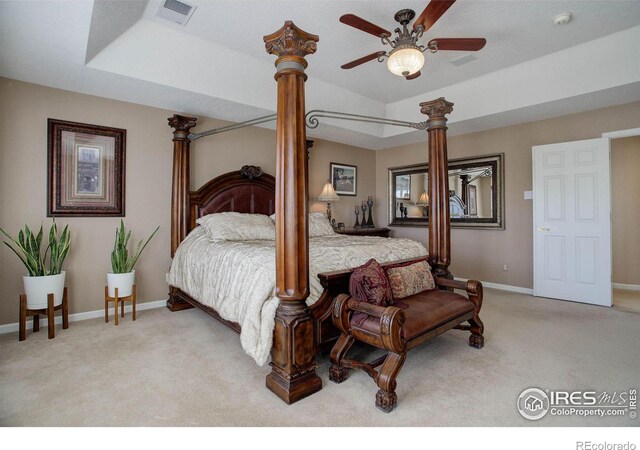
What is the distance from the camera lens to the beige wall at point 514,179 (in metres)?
4.13

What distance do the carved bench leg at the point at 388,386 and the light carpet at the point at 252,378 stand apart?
0.05 metres

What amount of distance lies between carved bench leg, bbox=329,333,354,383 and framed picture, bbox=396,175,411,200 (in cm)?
445

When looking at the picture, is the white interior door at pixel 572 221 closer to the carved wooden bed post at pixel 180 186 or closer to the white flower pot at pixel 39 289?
the carved wooden bed post at pixel 180 186

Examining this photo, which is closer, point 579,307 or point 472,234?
point 579,307

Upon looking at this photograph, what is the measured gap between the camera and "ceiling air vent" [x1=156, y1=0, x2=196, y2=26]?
2.85m

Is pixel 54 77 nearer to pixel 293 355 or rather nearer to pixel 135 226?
pixel 135 226

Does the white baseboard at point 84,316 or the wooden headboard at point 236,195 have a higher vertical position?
Result: the wooden headboard at point 236,195

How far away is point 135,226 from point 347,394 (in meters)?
3.20

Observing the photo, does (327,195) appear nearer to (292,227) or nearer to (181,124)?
(181,124)

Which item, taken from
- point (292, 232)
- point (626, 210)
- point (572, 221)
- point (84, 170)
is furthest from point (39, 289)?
point (626, 210)

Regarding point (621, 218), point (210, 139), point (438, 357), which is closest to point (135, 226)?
point (210, 139)

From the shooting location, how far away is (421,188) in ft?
19.7

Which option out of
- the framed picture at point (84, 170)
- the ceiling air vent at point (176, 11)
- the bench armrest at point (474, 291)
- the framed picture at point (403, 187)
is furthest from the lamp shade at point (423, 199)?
the framed picture at point (84, 170)
